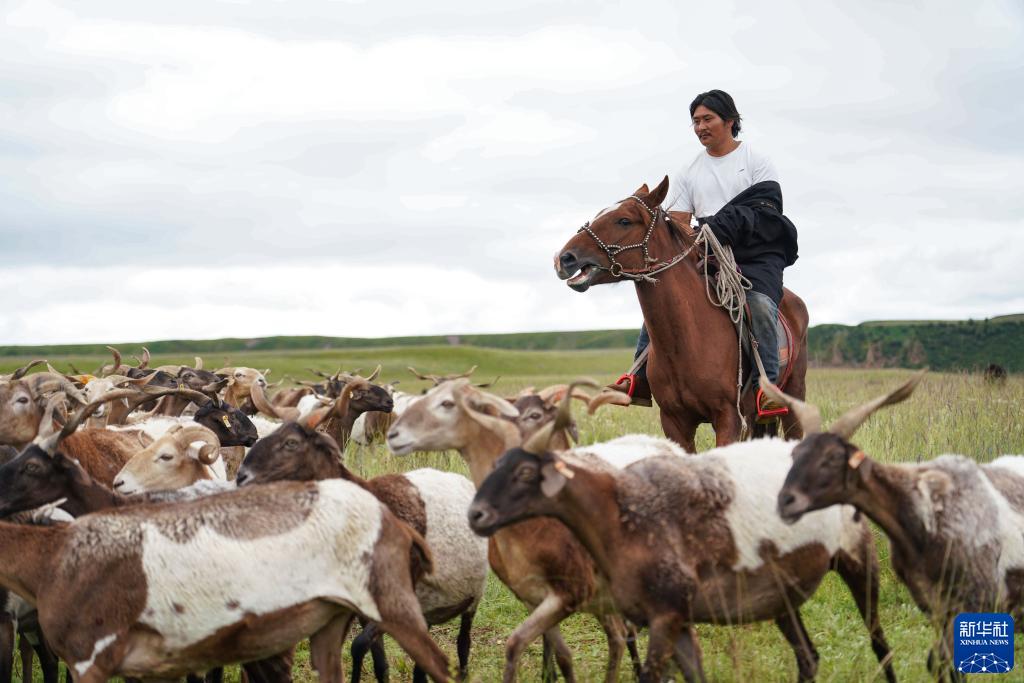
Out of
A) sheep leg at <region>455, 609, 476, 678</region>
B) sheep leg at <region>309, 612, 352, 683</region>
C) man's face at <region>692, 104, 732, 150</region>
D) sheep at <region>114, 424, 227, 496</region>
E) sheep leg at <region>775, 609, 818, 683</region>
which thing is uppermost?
man's face at <region>692, 104, 732, 150</region>

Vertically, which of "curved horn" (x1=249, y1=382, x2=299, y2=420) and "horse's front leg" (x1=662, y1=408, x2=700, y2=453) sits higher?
"curved horn" (x1=249, y1=382, x2=299, y2=420)

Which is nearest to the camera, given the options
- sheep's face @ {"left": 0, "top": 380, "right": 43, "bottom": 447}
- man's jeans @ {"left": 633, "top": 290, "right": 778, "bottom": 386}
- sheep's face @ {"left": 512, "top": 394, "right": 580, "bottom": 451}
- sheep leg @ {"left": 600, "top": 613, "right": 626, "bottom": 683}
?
sheep leg @ {"left": 600, "top": 613, "right": 626, "bottom": 683}

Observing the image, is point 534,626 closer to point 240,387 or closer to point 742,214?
point 742,214

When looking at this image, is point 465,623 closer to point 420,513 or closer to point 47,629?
point 420,513

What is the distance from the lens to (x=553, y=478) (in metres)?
5.73

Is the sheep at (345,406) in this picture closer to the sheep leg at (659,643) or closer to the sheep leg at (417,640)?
the sheep leg at (417,640)

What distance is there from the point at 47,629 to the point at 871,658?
17.7 ft

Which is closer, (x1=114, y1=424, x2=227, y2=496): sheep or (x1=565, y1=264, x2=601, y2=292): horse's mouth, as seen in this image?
(x1=114, y1=424, x2=227, y2=496): sheep

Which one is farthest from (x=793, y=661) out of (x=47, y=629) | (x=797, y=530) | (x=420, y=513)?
(x=47, y=629)

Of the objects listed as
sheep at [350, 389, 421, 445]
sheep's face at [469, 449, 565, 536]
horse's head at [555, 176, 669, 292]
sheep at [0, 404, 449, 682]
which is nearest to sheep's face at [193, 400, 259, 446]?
horse's head at [555, 176, 669, 292]

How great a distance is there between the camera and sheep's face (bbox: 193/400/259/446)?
1059 cm

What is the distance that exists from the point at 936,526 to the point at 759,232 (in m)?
4.02

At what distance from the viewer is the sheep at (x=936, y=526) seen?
5.81 meters

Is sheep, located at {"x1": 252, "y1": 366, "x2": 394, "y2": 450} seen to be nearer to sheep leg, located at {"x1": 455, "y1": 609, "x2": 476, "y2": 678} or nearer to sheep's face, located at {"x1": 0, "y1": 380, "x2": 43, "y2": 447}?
sheep leg, located at {"x1": 455, "y1": 609, "x2": 476, "y2": 678}
